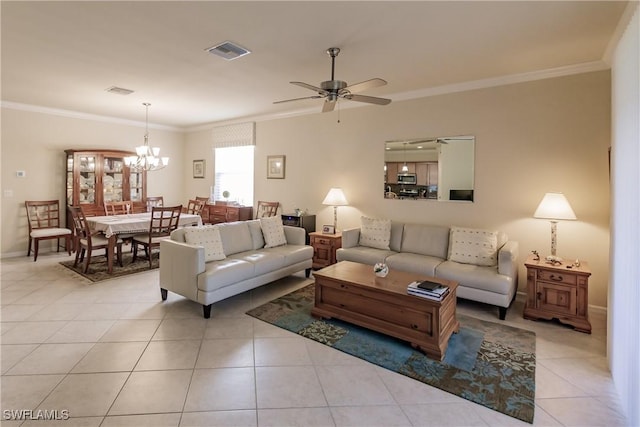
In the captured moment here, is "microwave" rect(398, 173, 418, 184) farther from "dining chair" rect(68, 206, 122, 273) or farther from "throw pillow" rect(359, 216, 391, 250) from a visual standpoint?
"dining chair" rect(68, 206, 122, 273)

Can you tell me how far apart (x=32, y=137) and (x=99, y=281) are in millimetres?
3543

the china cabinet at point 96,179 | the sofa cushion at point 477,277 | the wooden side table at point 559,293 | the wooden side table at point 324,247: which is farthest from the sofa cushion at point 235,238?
the china cabinet at point 96,179

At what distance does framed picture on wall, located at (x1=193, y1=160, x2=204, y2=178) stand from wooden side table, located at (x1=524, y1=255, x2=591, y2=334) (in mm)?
6965

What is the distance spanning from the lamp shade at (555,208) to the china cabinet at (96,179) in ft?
23.7

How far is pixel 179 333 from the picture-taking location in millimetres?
3070

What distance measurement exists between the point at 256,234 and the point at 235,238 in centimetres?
38

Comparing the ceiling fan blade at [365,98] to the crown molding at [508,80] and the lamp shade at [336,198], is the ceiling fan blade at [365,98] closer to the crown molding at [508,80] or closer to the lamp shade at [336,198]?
A: the crown molding at [508,80]

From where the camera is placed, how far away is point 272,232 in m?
4.79

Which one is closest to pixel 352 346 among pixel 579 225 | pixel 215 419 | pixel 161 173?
pixel 215 419

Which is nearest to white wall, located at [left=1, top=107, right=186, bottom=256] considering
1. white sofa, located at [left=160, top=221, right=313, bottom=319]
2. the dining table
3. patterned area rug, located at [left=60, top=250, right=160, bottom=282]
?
patterned area rug, located at [left=60, top=250, right=160, bottom=282]

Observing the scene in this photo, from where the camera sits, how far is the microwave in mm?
4895

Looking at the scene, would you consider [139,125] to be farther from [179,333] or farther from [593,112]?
[593,112]

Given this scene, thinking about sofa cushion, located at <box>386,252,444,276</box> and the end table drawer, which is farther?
sofa cushion, located at <box>386,252,444,276</box>

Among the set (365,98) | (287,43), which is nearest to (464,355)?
(365,98)
